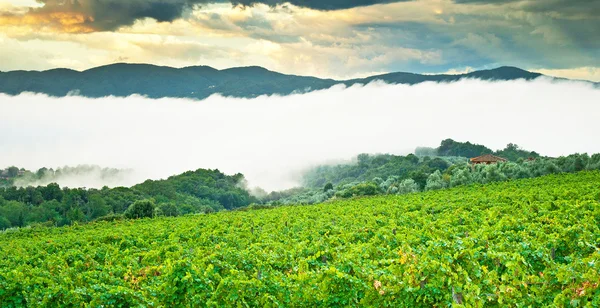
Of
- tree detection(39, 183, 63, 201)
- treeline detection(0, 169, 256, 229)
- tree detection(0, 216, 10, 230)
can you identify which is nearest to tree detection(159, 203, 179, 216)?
treeline detection(0, 169, 256, 229)

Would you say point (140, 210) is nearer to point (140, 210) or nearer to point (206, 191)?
point (140, 210)

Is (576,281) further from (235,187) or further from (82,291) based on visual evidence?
(235,187)

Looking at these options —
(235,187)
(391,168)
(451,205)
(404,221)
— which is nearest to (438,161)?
(391,168)

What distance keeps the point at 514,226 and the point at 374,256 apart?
6.39 metres

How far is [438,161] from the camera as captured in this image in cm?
16225

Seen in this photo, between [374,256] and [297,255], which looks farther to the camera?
[297,255]

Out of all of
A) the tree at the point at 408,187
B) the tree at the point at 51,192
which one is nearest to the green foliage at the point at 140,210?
the tree at the point at 408,187

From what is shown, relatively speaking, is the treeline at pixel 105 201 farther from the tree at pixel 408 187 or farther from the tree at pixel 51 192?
the tree at pixel 408 187

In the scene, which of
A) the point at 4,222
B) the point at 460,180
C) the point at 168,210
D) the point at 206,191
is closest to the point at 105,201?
the point at 4,222

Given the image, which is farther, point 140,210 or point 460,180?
point 140,210

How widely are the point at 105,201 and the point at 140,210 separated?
4455cm

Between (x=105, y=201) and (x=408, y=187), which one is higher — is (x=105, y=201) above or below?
below

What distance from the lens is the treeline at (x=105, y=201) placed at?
4001 inches

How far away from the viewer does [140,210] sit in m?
76.6
